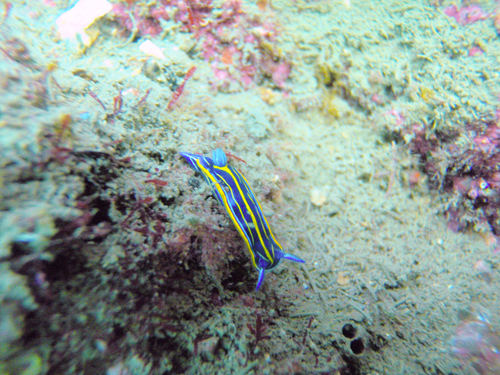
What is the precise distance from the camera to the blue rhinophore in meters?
2.03

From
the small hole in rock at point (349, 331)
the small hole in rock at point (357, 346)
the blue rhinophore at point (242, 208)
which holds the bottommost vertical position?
the small hole in rock at point (357, 346)

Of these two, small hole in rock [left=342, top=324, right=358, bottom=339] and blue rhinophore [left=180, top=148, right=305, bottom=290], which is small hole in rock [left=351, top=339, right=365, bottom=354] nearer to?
small hole in rock [left=342, top=324, right=358, bottom=339]

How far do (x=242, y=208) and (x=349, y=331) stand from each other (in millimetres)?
1577

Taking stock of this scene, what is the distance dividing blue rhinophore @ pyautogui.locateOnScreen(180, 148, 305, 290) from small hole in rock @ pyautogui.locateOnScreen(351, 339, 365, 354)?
0.92m

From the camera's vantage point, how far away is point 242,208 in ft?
6.67

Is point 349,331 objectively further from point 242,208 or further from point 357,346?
point 242,208

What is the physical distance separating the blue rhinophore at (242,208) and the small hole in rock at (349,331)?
2.75ft

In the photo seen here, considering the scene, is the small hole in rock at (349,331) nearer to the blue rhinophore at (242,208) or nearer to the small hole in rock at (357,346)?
the small hole in rock at (357,346)

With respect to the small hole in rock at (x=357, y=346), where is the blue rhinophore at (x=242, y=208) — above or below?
above

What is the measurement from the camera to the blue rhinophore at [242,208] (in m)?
2.03

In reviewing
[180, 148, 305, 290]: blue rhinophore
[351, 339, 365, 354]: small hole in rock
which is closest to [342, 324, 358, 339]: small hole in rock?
[351, 339, 365, 354]: small hole in rock

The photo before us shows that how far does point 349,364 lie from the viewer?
6.39ft

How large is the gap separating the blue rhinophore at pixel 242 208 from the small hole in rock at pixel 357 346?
918 millimetres

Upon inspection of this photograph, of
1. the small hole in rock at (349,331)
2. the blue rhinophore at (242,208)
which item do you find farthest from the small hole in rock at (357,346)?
the blue rhinophore at (242,208)
